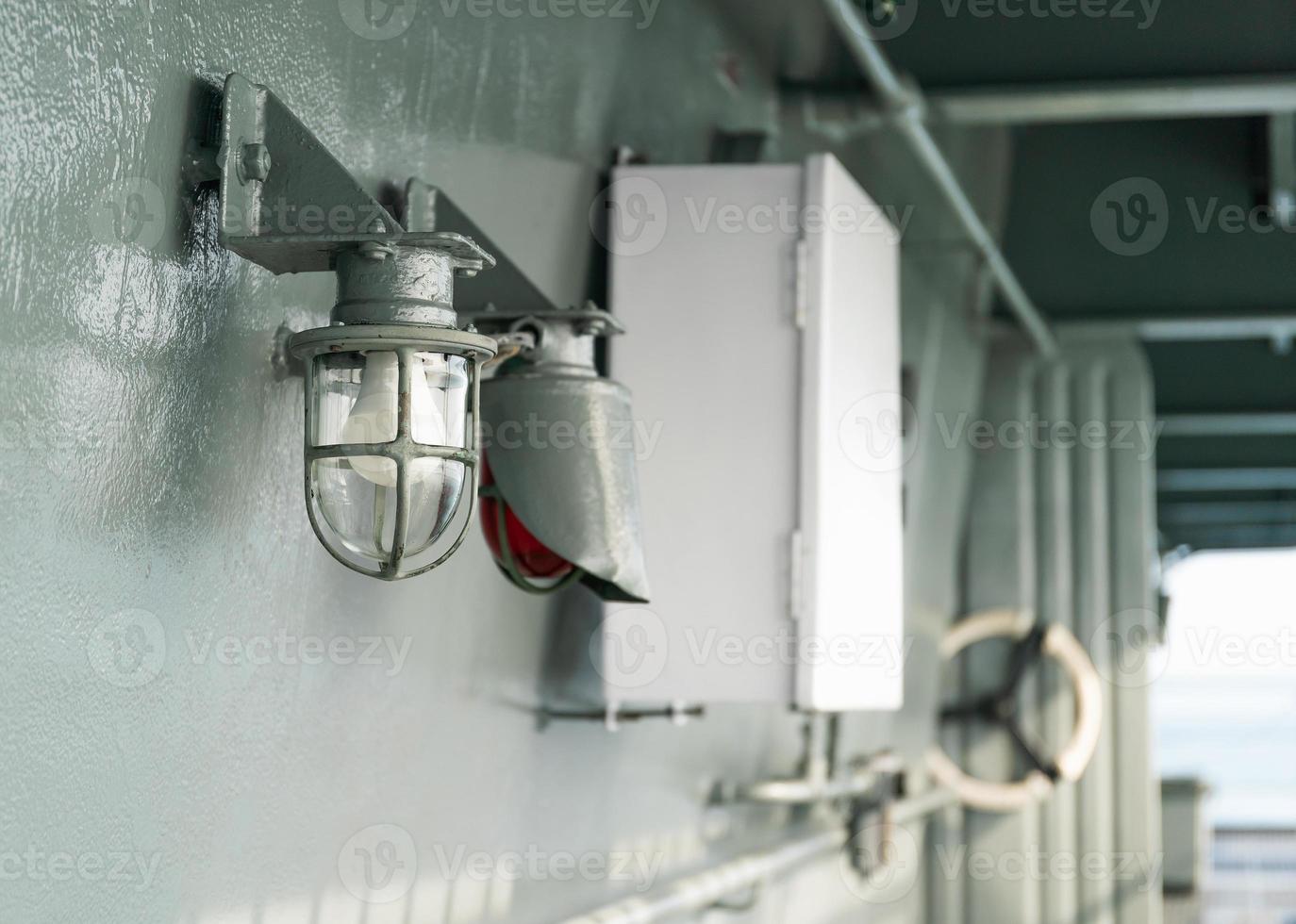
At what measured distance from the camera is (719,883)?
2.85m

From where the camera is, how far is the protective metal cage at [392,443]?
4.40 ft

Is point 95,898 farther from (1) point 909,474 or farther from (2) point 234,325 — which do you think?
(1) point 909,474

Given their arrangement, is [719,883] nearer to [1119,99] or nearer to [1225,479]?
[1119,99]

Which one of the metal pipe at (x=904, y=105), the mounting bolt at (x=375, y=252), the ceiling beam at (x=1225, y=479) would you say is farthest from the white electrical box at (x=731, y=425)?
the ceiling beam at (x=1225, y=479)

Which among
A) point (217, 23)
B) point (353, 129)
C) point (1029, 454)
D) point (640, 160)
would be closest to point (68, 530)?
point (217, 23)

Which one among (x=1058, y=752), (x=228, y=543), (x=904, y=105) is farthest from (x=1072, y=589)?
(x=228, y=543)

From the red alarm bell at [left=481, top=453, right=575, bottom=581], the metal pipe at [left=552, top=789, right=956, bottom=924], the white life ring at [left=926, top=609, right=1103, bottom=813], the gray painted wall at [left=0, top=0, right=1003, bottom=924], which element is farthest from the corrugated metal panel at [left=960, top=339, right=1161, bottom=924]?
the red alarm bell at [left=481, top=453, right=575, bottom=581]

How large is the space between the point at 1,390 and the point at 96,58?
30 cm

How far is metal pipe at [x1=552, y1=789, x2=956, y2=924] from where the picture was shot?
95.0 inches

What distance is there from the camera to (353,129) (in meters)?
1.78

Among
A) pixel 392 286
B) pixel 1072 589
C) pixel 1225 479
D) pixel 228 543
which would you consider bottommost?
pixel 228 543

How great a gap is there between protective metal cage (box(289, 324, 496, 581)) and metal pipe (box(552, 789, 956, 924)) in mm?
1062

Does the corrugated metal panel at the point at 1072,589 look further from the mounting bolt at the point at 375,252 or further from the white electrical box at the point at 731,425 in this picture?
the mounting bolt at the point at 375,252

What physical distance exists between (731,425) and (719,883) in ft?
2.95
